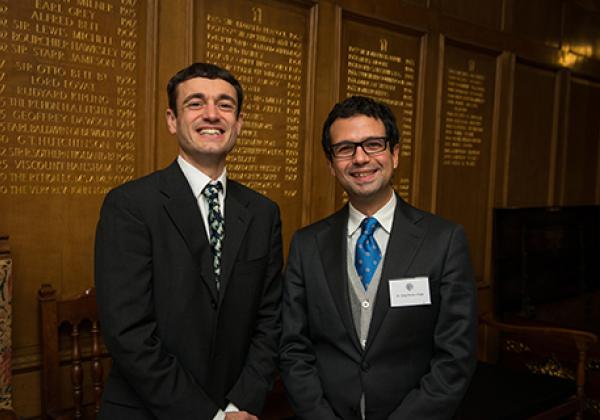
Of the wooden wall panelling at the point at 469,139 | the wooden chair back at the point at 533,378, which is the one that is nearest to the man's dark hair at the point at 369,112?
the wooden chair back at the point at 533,378

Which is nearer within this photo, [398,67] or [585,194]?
[398,67]

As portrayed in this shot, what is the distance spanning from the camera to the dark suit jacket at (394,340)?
1.85m

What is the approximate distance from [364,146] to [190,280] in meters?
0.72

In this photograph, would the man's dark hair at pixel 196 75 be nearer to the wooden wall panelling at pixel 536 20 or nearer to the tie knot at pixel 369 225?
the tie knot at pixel 369 225

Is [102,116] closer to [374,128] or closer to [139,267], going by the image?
[139,267]

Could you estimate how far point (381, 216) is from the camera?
201 centimetres

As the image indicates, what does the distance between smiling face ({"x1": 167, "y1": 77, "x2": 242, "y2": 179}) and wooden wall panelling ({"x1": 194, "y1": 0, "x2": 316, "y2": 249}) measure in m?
1.08

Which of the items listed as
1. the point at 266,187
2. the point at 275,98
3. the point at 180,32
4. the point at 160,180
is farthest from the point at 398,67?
the point at 160,180

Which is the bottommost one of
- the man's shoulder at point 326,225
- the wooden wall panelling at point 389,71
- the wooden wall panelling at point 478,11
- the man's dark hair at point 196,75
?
the man's shoulder at point 326,225

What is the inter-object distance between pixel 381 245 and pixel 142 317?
820mm

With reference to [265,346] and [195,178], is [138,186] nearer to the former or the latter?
[195,178]

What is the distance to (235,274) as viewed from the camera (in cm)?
188

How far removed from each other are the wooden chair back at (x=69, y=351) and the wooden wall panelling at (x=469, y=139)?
8.56 ft

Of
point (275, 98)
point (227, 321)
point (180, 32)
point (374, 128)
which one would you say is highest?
point (180, 32)
